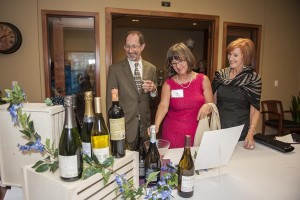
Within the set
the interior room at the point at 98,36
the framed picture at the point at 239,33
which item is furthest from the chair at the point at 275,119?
the framed picture at the point at 239,33

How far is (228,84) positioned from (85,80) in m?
2.26

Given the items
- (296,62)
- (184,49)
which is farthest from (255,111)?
(296,62)

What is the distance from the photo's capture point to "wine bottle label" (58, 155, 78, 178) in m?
0.68

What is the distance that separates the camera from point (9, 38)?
2971 millimetres

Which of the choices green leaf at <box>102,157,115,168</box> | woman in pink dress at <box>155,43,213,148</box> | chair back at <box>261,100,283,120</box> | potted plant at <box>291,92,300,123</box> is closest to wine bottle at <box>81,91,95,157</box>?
green leaf at <box>102,157,115,168</box>

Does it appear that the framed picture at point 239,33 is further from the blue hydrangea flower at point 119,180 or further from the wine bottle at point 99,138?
the blue hydrangea flower at point 119,180

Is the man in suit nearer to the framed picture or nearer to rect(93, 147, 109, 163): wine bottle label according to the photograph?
rect(93, 147, 109, 163): wine bottle label

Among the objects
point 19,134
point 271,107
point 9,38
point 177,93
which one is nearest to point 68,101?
point 19,134

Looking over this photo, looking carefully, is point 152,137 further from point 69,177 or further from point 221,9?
point 221,9

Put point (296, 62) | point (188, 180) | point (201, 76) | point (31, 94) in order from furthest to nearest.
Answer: point (296, 62)
point (31, 94)
point (201, 76)
point (188, 180)

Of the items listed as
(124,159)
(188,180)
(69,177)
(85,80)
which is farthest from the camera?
(85,80)

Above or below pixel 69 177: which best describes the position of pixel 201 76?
above

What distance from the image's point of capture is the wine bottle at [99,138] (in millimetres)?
775

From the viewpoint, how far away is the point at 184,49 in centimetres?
174
